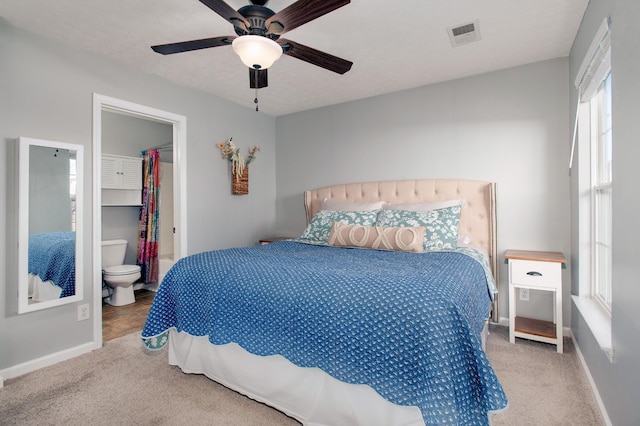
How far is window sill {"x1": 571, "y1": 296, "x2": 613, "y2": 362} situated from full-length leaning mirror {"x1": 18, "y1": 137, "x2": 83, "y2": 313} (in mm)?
3379

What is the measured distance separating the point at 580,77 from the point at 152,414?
332cm

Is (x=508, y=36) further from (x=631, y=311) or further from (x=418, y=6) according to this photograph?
(x=631, y=311)

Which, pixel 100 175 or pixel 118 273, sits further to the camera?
pixel 118 273

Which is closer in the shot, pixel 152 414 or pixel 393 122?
pixel 152 414

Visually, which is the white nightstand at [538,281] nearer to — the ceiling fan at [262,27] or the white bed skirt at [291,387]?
the white bed skirt at [291,387]

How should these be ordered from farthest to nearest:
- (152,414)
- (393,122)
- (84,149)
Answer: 1. (393,122)
2. (84,149)
3. (152,414)

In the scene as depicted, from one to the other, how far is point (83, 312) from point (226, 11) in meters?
2.48

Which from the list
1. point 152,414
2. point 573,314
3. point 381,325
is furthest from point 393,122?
point 152,414

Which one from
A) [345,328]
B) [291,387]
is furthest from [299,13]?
[291,387]

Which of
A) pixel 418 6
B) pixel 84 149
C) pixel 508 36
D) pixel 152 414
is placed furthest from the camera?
pixel 84 149

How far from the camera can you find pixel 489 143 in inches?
123

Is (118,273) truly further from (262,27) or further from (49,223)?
(262,27)

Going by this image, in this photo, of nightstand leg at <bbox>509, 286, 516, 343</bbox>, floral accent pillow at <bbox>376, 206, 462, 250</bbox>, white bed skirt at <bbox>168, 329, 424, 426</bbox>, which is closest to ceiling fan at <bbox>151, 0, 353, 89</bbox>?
floral accent pillow at <bbox>376, 206, 462, 250</bbox>

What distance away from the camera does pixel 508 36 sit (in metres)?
2.46
